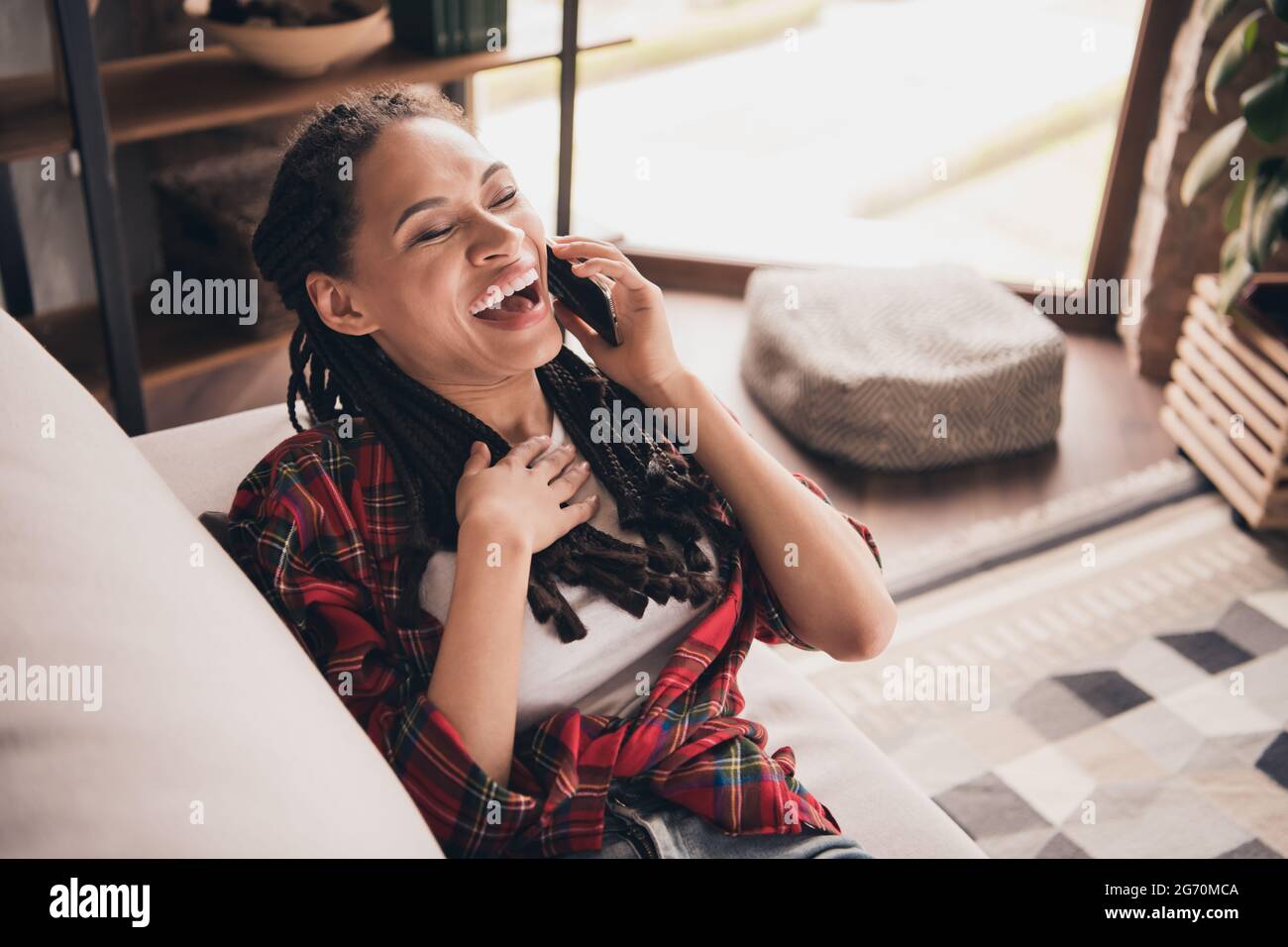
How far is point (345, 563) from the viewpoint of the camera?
1090 millimetres

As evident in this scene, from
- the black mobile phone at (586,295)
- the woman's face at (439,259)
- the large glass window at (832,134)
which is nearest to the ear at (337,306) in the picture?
the woman's face at (439,259)

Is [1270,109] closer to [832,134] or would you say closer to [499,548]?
[832,134]

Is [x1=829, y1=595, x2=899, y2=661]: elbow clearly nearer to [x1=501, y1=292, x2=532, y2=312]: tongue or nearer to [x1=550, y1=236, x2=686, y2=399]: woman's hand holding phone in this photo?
[x1=550, y1=236, x2=686, y2=399]: woman's hand holding phone

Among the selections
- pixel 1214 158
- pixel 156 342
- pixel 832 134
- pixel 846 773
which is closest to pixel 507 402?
pixel 846 773

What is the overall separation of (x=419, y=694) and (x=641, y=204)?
2.66m

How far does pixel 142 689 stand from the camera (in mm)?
758

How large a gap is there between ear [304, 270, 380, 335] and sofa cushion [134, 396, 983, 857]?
0.28 meters

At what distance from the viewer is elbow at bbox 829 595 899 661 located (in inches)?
47.5

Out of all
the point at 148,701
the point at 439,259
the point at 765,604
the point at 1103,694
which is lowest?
the point at 1103,694

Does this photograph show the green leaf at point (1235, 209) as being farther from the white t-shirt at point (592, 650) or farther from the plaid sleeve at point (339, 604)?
the plaid sleeve at point (339, 604)

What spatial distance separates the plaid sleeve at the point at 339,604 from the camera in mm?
Answer: 1003

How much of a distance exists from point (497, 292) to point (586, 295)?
19 cm

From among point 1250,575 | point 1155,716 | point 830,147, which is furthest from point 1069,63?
point 1155,716

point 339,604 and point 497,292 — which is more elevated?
point 497,292
